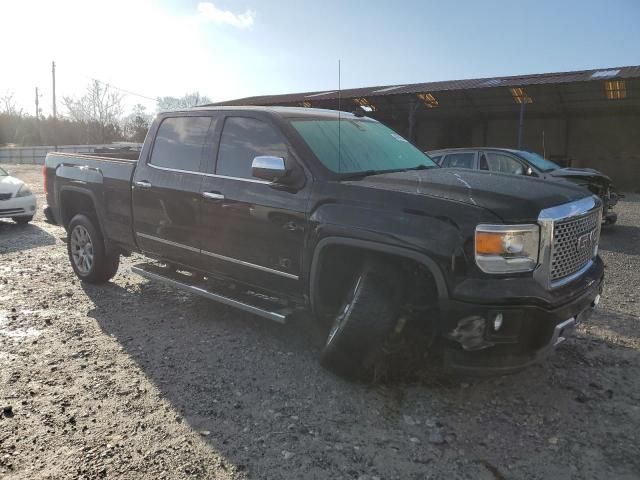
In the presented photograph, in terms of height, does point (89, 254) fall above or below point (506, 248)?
below

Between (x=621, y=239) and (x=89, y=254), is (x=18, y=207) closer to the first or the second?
(x=89, y=254)

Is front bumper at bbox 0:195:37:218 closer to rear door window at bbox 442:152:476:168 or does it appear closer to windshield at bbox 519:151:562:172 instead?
rear door window at bbox 442:152:476:168

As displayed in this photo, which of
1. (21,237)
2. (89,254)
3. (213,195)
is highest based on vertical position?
(213,195)

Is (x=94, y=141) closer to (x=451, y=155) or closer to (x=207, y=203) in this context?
(x=451, y=155)

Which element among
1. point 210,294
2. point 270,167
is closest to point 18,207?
point 210,294

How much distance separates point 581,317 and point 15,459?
343 centimetres

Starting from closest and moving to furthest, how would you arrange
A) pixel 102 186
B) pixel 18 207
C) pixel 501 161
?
pixel 102 186 < pixel 501 161 < pixel 18 207

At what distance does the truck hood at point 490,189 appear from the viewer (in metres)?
3.05

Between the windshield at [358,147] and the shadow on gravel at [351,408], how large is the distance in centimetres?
152

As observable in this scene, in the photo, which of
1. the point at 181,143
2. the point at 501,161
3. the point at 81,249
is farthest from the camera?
the point at 501,161

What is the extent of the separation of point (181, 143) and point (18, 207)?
6.71m

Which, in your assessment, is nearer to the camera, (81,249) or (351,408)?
(351,408)

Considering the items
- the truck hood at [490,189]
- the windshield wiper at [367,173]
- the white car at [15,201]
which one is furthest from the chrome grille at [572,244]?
the white car at [15,201]

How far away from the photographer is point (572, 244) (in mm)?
3346
